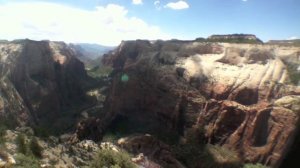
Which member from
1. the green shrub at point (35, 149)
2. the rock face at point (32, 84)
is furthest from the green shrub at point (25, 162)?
the rock face at point (32, 84)

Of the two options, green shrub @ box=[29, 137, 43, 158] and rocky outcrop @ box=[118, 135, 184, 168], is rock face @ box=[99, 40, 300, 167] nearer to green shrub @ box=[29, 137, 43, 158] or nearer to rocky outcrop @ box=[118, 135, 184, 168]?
rocky outcrop @ box=[118, 135, 184, 168]

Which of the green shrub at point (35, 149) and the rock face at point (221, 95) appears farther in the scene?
the rock face at point (221, 95)

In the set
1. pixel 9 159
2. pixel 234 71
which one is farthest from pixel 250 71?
pixel 9 159

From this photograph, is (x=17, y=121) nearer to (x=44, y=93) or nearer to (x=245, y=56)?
(x=44, y=93)

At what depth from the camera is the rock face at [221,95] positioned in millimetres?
61250

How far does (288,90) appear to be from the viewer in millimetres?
65000

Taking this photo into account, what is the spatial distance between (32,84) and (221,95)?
58980mm

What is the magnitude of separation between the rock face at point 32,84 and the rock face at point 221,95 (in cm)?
2244

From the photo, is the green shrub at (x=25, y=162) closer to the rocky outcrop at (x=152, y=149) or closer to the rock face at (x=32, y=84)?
the rocky outcrop at (x=152, y=149)

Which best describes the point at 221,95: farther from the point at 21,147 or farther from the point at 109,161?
the point at 21,147

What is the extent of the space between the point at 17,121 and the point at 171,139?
35135 millimetres

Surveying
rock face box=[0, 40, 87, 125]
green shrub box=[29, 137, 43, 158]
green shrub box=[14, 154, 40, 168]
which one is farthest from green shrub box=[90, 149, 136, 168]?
rock face box=[0, 40, 87, 125]

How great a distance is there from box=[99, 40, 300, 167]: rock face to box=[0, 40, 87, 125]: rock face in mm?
22441

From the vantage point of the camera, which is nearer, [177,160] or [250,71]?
[177,160]
